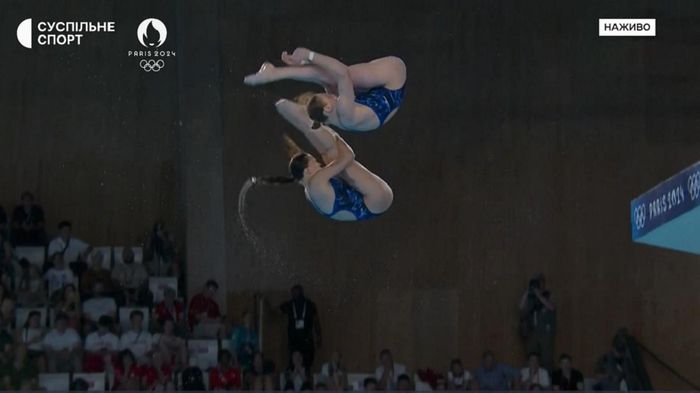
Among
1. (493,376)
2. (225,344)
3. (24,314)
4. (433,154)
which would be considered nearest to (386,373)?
(493,376)

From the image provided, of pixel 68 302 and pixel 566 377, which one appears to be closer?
pixel 68 302

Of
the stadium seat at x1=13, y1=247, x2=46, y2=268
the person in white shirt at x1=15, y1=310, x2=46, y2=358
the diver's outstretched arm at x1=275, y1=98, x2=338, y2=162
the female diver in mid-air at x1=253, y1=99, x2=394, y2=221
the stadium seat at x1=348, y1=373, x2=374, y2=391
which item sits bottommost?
the stadium seat at x1=348, y1=373, x2=374, y2=391

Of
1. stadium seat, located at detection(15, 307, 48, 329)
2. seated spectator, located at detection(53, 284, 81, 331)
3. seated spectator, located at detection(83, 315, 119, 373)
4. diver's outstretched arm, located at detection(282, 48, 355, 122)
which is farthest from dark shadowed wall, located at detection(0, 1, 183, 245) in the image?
diver's outstretched arm, located at detection(282, 48, 355, 122)

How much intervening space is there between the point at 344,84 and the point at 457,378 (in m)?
6.65

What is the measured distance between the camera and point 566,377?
16047mm

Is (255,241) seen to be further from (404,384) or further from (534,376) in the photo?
(534,376)

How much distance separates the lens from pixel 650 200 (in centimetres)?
834

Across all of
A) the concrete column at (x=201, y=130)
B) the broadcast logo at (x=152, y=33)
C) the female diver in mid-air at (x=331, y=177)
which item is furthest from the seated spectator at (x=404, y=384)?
the broadcast logo at (x=152, y=33)

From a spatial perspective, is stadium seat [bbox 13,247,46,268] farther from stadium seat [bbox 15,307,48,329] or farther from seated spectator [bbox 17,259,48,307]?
stadium seat [bbox 15,307,48,329]

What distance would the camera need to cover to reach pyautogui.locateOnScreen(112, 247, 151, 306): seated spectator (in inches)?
633

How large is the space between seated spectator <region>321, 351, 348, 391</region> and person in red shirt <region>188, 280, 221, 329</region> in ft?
4.32

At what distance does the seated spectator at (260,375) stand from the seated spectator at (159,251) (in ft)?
5.53

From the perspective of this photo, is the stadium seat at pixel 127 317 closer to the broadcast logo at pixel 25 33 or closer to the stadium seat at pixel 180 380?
the stadium seat at pixel 180 380

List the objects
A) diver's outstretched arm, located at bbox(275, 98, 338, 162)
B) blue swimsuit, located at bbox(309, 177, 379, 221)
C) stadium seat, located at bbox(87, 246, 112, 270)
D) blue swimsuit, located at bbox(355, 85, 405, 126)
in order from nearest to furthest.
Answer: diver's outstretched arm, located at bbox(275, 98, 338, 162)
blue swimsuit, located at bbox(355, 85, 405, 126)
blue swimsuit, located at bbox(309, 177, 379, 221)
stadium seat, located at bbox(87, 246, 112, 270)
